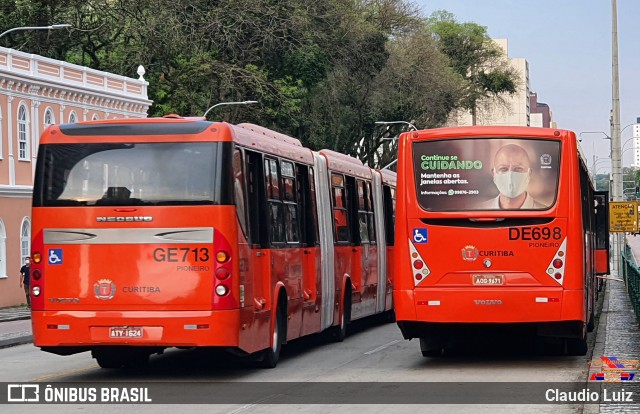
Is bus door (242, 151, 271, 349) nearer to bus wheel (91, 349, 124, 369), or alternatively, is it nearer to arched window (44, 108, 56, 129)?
bus wheel (91, 349, 124, 369)

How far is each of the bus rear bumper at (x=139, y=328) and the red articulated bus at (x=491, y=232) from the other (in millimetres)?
2986

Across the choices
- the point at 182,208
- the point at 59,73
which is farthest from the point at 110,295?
the point at 59,73

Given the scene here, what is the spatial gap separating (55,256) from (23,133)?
1326 inches

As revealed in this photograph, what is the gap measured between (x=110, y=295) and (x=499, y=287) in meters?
4.96

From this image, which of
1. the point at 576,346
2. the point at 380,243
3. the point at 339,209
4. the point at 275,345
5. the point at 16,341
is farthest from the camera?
the point at 380,243


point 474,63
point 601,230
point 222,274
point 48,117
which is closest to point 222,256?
point 222,274

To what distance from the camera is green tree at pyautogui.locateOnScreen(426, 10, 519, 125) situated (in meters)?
103

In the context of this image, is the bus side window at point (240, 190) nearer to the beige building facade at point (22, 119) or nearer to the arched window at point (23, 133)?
the beige building facade at point (22, 119)

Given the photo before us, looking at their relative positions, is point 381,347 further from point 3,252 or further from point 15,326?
point 3,252

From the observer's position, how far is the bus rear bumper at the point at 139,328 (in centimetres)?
1612

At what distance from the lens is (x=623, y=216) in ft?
145

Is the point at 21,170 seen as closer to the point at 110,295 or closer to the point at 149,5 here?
the point at 149,5

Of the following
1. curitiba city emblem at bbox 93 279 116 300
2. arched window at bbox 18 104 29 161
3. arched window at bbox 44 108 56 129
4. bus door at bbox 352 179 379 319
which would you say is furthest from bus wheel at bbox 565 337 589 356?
arched window at bbox 44 108 56 129

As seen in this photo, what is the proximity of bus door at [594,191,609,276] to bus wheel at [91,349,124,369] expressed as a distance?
13651mm
